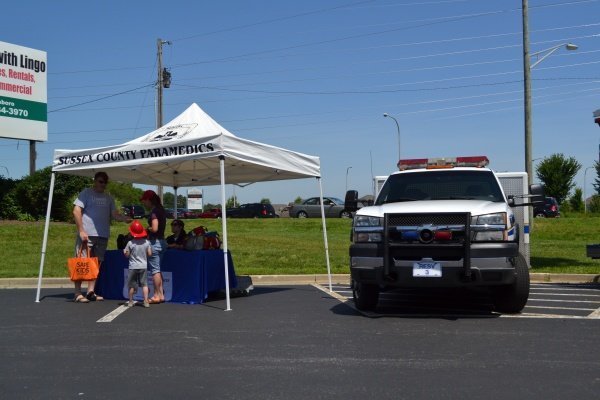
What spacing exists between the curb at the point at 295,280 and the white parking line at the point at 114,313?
3.88 m

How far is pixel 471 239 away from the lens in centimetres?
804

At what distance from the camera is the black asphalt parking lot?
17.2 feet

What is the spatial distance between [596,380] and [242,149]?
6101 mm

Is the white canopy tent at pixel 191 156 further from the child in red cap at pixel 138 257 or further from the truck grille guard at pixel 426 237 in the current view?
the truck grille guard at pixel 426 237

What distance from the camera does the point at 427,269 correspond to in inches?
317

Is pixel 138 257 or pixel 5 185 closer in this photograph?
pixel 138 257

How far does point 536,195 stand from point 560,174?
→ 6488 centimetres

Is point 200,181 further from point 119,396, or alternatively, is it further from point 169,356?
point 119,396

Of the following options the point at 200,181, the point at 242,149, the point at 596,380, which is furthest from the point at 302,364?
the point at 200,181

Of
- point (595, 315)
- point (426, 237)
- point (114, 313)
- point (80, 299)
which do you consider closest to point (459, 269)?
point (426, 237)

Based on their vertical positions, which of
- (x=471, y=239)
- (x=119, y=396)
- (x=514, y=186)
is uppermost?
(x=514, y=186)

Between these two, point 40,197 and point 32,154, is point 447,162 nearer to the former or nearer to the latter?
point 40,197

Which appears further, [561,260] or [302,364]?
[561,260]

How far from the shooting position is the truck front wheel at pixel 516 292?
8.45 metres
